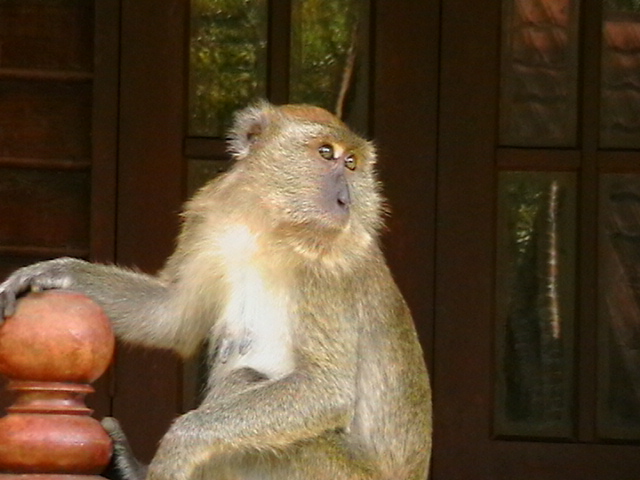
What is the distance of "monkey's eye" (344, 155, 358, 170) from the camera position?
14.3ft

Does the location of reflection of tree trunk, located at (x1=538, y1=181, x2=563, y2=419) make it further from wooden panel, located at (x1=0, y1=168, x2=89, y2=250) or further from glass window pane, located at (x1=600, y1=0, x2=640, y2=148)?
wooden panel, located at (x1=0, y1=168, x2=89, y2=250)

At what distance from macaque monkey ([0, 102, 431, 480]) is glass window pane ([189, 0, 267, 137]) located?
104 centimetres

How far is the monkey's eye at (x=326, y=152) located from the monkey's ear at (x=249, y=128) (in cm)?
21

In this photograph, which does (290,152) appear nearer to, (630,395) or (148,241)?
(148,241)

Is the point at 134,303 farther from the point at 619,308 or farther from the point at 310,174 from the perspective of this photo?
the point at 619,308

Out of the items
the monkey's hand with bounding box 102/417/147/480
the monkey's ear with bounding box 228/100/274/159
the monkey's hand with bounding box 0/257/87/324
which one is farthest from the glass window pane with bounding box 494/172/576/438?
the monkey's hand with bounding box 102/417/147/480

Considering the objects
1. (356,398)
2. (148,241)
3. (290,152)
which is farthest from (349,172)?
(148,241)

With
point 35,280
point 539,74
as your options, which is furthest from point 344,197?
point 539,74

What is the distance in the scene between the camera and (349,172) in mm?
4387

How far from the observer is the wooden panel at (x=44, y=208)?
559 cm

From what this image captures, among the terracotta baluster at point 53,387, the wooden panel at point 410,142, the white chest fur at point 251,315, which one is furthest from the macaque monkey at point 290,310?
the wooden panel at point 410,142

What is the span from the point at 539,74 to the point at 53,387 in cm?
296

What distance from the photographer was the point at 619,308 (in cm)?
560

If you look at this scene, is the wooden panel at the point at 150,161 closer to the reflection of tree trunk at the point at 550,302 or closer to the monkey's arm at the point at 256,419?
the reflection of tree trunk at the point at 550,302
